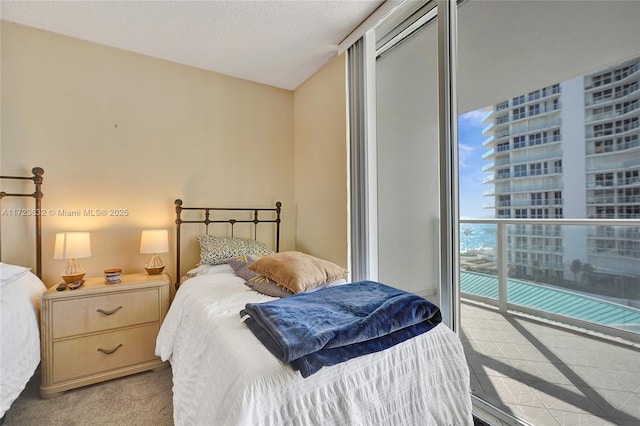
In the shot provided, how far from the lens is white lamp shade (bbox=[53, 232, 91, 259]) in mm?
1931

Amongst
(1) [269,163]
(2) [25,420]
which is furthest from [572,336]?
(2) [25,420]

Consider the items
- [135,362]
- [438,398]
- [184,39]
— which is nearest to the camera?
[438,398]

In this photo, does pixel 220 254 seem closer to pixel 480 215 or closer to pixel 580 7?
pixel 480 215

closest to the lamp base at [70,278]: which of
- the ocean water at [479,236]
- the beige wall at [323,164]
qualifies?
the beige wall at [323,164]

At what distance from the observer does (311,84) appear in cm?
291

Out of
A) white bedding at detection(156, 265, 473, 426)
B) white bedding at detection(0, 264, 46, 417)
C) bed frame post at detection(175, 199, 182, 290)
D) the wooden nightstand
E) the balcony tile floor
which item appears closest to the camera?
white bedding at detection(156, 265, 473, 426)

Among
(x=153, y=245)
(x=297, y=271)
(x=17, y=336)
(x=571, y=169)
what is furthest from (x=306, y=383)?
(x=571, y=169)

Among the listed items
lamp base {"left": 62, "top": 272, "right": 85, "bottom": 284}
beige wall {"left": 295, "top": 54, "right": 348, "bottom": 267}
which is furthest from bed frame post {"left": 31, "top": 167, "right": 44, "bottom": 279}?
beige wall {"left": 295, "top": 54, "right": 348, "bottom": 267}

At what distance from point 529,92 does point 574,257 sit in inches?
54.3

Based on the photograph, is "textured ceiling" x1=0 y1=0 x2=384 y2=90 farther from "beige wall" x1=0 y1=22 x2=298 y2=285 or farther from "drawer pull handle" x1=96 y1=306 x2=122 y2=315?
"drawer pull handle" x1=96 y1=306 x2=122 y2=315

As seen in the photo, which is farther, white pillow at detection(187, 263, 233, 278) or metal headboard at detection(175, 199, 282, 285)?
metal headboard at detection(175, 199, 282, 285)

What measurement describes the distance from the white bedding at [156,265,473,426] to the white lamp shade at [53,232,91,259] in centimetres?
117

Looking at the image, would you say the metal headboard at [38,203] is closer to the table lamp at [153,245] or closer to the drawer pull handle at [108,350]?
the table lamp at [153,245]

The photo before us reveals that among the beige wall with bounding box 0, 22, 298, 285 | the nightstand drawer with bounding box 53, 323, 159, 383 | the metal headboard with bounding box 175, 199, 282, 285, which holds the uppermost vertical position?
the beige wall with bounding box 0, 22, 298, 285
